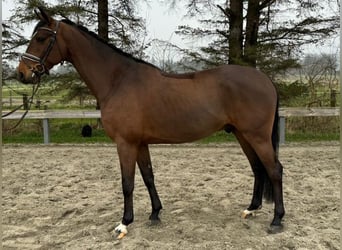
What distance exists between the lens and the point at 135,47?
8.92 m

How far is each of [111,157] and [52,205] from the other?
92.6 inches

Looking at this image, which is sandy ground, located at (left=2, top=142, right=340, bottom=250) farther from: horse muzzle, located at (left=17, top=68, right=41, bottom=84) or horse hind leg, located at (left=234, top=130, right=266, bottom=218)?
horse muzzle, located at (left=17, top=68, right=41, bottom=84)

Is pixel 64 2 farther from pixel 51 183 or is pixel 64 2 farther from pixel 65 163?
pixel 51 183

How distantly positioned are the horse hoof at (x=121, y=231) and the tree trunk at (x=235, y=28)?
5.70 meters

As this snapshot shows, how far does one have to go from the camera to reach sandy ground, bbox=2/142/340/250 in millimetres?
2715

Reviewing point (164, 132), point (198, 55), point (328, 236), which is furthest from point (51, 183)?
point (198, 55)

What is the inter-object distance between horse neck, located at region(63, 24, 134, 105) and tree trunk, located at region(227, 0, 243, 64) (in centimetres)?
521

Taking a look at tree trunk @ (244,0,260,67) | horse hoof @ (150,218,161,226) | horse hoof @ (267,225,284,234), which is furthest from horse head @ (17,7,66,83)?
tree trunk @ (244,0,260,67)

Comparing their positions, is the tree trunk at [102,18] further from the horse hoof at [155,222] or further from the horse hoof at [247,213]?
the horse hoof at [247,213]

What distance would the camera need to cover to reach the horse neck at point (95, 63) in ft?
9.55

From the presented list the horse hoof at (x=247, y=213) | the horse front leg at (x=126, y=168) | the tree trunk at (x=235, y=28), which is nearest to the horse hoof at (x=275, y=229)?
the horse hoof at (x=247, y=213)

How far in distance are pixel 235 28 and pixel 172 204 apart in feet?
19.1

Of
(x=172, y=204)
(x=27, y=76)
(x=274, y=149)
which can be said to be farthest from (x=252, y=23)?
(x=27, y=76)

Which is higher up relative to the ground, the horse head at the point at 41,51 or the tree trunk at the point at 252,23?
the tree trunk at the point at 252,23
